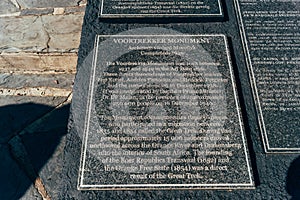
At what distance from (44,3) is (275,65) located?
3520 millimetres

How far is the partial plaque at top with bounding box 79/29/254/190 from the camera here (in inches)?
85.9

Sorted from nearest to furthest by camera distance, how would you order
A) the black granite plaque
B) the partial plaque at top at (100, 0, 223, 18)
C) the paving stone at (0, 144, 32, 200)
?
the black granite plaque → the partial plaque at top at (100, 0, 223, 18) → the paving stone at (0, 144, 32, 200)

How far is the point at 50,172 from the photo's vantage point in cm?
325

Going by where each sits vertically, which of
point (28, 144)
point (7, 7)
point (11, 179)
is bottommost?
point (11, 179)

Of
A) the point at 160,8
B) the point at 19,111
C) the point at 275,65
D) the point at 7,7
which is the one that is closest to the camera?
the point at 275,65

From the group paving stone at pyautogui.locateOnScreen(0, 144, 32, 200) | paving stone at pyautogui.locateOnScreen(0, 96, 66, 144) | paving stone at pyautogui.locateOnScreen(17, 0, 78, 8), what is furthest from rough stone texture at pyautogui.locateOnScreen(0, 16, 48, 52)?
paving stone at pyautogui.locateOnScreen(0, 144, 32, 200)

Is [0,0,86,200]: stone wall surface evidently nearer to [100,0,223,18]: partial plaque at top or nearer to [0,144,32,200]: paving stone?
[0,144,32,200]: paving stone

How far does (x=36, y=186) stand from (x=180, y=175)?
5.97 feet

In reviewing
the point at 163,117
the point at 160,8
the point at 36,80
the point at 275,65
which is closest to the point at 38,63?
the point at 36,80

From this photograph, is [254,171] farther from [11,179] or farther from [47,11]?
[47,11]

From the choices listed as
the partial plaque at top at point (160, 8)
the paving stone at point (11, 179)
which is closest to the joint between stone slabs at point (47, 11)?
the partial plaque at top at point (160, 8)

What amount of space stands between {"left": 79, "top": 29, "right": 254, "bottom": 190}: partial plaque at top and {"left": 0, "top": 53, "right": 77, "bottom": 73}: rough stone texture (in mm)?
1357

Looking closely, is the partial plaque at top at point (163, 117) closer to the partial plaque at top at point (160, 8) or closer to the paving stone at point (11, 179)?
the partial plaque at top at point (160, 8)

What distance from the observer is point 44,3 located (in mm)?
4457
